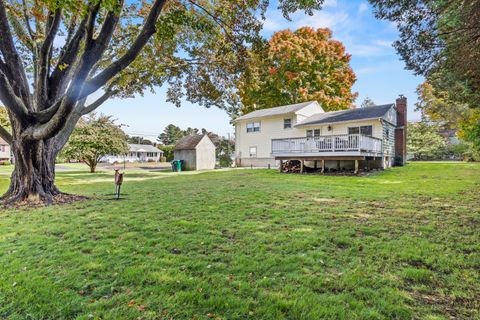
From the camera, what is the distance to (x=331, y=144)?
14.8 metres

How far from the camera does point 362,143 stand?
13.9 m

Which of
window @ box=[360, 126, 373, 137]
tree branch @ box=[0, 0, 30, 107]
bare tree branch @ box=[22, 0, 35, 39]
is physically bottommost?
window @ box=[360, 126, 373, 137]

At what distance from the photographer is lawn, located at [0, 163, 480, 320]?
2.27 m

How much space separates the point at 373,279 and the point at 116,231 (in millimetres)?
3773

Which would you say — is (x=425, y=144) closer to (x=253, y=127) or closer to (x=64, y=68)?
(x=253, y=127)

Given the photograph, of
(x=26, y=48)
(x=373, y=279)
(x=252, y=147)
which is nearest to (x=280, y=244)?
(x=373, y=279)

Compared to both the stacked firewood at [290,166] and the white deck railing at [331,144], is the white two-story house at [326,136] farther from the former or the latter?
the stacked firewood at [290,166]

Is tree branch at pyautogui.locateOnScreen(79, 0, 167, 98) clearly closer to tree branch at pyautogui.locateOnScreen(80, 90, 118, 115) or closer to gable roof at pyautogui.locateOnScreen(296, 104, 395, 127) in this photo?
tree branch at pyautogui.locateOnScreen(80, 90, 118, 115)

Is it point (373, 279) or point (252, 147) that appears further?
point (252, 147)

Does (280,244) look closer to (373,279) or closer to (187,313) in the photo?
(373,279)

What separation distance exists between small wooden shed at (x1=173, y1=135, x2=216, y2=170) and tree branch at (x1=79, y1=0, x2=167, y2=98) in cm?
1830

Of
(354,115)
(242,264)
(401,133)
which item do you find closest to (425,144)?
(401,133)

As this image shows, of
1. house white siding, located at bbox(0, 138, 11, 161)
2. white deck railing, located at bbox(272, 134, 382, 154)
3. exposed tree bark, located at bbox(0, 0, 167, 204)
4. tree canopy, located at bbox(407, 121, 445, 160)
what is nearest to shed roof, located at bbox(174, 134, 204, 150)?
white deck railing, located at bbox(272, 134, 382, 154)

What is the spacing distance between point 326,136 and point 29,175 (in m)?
13.0
